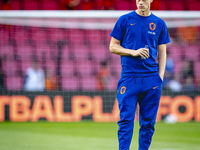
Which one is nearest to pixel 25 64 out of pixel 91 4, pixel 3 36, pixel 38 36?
pixel 38 36

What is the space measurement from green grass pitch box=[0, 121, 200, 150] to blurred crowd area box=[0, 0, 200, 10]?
5.60 m

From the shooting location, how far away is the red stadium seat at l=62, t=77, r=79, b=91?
9.91 meters

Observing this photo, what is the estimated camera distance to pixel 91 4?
13344mm

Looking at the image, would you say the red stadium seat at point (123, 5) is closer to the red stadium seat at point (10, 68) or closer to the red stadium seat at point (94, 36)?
the red stadium seat at point (94, 36)

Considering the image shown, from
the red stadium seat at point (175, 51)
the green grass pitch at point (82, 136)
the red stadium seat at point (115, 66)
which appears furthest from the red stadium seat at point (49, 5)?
the green grass pitch at point (82, 136)

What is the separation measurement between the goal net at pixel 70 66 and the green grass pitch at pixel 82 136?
21.1 inches

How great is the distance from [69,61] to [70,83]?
0.84 meters

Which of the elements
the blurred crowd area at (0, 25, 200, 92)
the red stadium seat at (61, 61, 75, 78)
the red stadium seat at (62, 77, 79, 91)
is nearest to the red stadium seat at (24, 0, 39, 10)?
the blurred crowd area at (0, 25, 200, 92)

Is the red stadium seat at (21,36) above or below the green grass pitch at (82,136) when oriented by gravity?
above

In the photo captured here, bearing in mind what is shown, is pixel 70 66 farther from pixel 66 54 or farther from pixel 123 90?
pixel 123 90

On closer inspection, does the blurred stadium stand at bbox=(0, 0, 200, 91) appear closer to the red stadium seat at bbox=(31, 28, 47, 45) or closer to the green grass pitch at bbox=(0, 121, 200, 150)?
the red stadium seat at bbox=(31, 28, 47, 45)

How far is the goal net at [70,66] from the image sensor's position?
9.10 m

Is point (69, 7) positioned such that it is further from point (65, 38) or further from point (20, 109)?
point (20, 109)

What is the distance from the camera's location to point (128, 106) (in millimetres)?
3477
